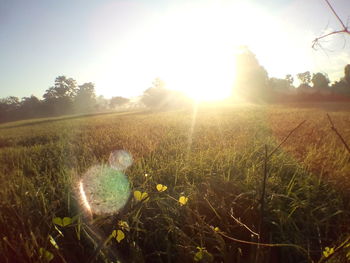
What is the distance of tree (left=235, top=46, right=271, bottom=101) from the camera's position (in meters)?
37.6

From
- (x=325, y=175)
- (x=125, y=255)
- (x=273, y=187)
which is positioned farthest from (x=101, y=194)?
(x=325, y=175)

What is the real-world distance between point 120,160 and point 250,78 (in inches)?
1549

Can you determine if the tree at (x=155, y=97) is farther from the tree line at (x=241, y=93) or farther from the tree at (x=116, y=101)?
the tree at (x=116, y=101)

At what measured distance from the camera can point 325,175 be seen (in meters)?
2.44

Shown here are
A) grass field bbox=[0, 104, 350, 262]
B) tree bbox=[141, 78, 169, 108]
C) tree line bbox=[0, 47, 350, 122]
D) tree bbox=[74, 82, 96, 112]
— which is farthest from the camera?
tree bbox=[74, 82, 96, 112]

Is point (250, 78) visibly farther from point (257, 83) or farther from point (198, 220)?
point (198, 220)

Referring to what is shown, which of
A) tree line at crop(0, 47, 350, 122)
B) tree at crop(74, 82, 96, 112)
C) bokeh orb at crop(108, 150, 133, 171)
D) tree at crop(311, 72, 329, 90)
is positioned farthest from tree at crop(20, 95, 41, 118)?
tree at crop(311, 72, 329, 90)

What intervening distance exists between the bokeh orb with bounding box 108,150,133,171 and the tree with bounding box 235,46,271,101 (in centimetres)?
3624

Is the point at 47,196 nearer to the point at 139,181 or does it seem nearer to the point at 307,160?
the point at 139,181

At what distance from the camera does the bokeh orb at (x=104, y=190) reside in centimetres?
190

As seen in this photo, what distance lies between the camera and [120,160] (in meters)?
3.39

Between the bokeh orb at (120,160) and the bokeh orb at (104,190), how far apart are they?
5.4 inches

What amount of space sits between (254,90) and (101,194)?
39.4 meters

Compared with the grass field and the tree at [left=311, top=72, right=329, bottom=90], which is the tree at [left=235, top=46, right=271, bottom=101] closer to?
the tree at [left=311, top=72, right=329, bottom=90]
